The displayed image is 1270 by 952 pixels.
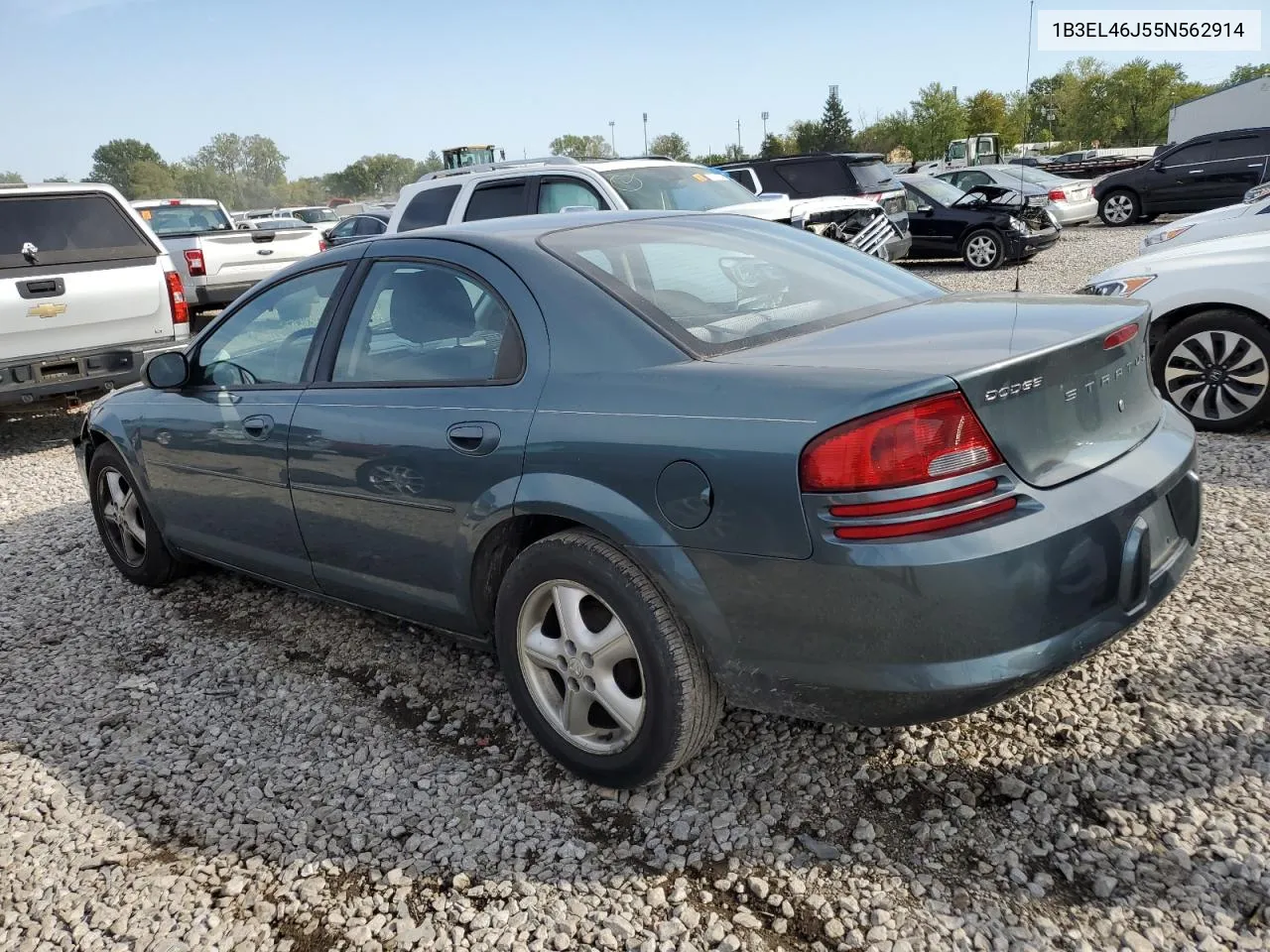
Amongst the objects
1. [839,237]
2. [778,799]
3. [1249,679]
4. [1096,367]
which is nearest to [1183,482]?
[1096,367]

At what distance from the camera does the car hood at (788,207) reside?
982 centimetres

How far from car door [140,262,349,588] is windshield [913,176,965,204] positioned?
530 inches

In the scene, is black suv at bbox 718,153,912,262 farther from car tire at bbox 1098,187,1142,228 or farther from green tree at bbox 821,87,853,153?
green tree at bbox 821,87,853,153

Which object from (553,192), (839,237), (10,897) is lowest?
(10,897)

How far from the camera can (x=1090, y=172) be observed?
3709cm

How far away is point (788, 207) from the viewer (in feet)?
34.1

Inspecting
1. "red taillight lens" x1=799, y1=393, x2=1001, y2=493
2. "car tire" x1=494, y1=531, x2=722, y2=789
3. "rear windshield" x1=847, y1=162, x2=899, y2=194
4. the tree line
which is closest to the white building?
the tree line

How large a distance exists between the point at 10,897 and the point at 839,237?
10.3m

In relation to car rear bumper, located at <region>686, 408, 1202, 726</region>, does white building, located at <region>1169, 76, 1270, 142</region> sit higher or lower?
higher

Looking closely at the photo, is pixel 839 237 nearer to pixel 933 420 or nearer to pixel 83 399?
pixel 83 399

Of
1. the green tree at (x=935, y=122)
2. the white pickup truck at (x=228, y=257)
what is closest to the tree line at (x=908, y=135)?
the green tree at (x=935, y=122)

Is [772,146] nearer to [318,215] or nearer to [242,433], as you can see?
[318,215]

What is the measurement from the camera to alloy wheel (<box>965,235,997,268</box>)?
14.7 meters

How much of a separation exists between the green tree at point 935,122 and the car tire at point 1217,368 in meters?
71.2
